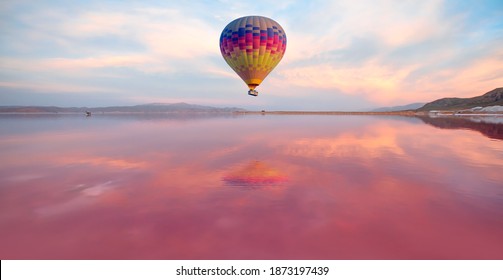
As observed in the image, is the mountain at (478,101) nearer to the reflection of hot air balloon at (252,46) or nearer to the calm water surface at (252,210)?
the reflection of hot air balloon at (252,46)

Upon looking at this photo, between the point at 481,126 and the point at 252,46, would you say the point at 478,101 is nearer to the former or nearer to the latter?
the point at 481,126

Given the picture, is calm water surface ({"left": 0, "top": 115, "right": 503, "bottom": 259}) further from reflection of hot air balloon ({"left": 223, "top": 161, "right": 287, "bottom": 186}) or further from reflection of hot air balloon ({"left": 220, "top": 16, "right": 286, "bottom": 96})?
reflection of hot air balloon ({"left": 220, "top": 16, "right": 286, "bottom": 96})

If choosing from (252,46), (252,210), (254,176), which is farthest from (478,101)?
(252,210)

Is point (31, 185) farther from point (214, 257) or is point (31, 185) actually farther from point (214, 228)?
point (214, 257)

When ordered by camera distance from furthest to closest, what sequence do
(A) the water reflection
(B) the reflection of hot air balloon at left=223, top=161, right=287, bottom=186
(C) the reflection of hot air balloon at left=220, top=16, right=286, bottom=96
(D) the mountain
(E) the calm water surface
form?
(D) the mountain → (A) the water reflection → (C) the reflection of hot air balloon at left=220, top=16, right=286, bottom=96 → (B) the reflection of hot air balloon at left=223, top=161, right=287, bottom=186 → (E) the calm water surface

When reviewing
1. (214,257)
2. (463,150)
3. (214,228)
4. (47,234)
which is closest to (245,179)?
(214,228)

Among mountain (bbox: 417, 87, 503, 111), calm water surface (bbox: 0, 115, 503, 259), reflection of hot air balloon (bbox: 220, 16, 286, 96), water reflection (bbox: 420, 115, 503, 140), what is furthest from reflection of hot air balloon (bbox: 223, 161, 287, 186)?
mountain (bbox: 417, 87, 503, 111)
